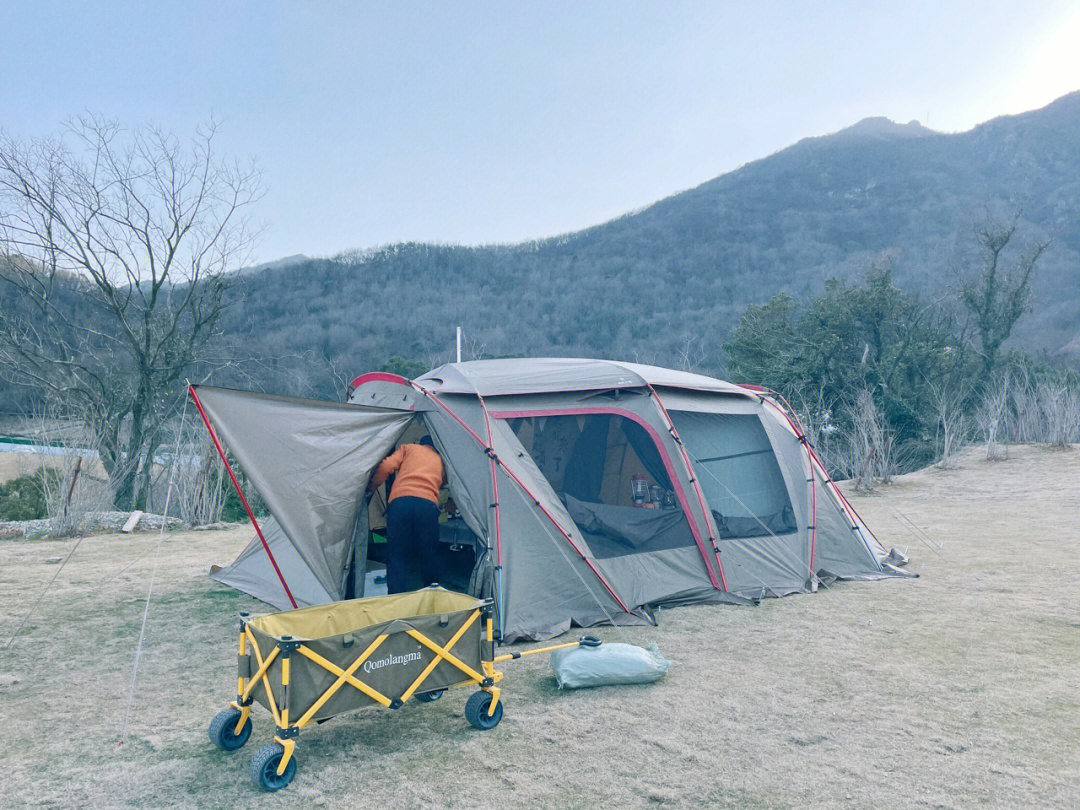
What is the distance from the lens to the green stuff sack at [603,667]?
13.7 feet

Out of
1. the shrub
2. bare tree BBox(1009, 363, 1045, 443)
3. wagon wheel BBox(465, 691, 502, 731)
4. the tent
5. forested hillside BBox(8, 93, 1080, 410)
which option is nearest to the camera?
wagon wheel BBox(465, 691, 502, 731)

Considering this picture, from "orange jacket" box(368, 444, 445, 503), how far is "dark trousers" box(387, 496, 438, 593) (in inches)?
3.1

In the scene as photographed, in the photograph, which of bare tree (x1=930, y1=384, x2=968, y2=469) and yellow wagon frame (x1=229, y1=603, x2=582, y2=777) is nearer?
yellow wagon frame (x1=229, y1=603, x2=582, y2=777)

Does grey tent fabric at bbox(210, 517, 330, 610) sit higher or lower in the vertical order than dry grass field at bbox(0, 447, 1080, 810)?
higher

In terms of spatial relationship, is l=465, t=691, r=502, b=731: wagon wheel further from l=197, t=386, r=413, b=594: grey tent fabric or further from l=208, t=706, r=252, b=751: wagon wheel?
l=197, t=386, r=413, b=594: grey tent fabric

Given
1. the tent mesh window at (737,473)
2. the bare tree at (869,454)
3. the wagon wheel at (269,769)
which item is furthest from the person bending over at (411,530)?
the bare tree at (869,454)

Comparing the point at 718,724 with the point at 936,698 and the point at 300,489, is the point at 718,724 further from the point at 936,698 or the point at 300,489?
the point at 300,489

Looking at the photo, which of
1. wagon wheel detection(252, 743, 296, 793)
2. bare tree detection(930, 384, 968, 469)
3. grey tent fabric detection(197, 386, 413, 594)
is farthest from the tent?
bare tree detection(930, 384, 968, 469)

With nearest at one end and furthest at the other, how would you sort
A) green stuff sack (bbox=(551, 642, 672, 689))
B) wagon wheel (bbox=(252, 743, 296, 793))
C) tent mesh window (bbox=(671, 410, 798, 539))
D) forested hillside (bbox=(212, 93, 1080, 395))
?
wagon wheel (bbox=(252, 743, 296, 793)) → green stuff sack (bbox=(551, 642, 672, 689)) → tent mesh window (bbox=(671, 410, 798, 539)) → forested hillside (bbox=(212, 93, 1080, 395))

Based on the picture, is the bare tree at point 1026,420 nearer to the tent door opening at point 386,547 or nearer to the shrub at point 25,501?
the tent door opening at point 386,547

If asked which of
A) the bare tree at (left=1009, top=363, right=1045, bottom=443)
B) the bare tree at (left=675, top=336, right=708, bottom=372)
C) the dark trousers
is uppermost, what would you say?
the bare tree at (left=675, top=336, right=708, bottom=372)

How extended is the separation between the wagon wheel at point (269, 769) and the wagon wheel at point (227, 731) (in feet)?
1.20

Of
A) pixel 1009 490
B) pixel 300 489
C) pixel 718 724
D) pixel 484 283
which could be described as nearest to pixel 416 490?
pixel 300 489

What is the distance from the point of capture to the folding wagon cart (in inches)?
123
